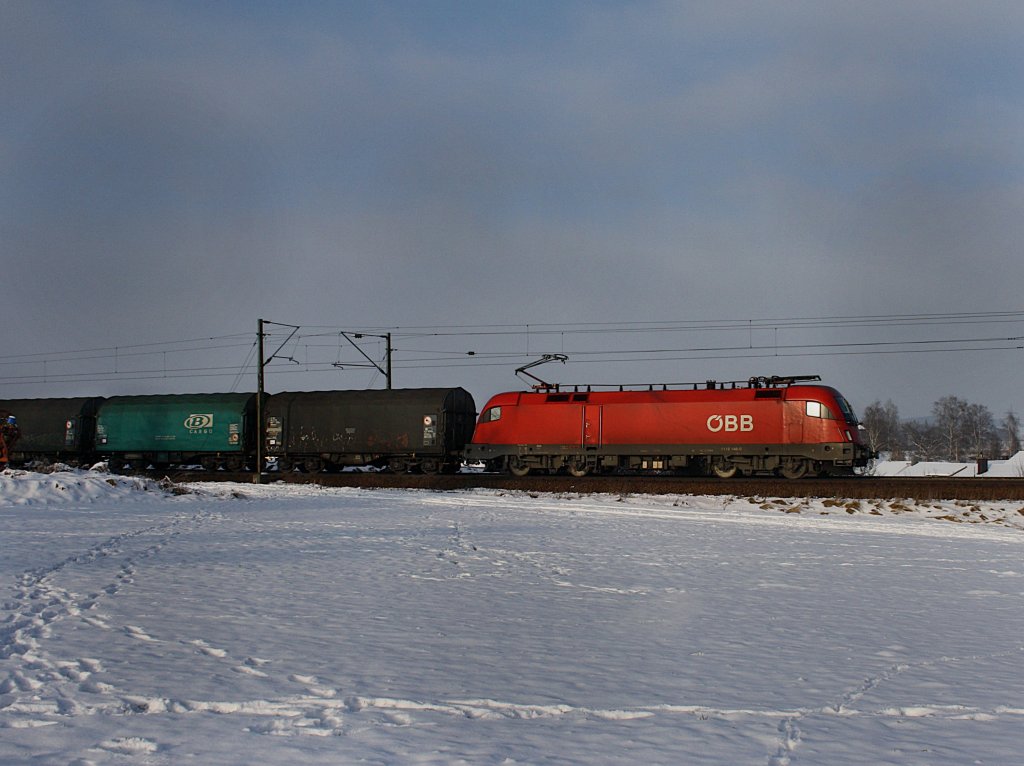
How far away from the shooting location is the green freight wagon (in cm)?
3472

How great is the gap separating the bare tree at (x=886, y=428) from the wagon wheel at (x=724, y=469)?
7314 cm

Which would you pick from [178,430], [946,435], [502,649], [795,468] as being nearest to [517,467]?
[795,468]

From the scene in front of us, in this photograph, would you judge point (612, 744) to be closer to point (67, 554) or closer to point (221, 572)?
point (221, 572)

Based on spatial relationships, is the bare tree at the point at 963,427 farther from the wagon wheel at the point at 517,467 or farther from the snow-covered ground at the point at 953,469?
the wagon wheel at the point at 517,467

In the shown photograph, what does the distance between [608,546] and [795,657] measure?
7.34 m

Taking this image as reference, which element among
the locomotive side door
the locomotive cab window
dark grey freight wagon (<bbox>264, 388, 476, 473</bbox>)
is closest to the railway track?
the locomotive side door

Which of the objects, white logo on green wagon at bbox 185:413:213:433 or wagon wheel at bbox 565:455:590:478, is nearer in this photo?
wagon wheel at bbox 565:455:590:478

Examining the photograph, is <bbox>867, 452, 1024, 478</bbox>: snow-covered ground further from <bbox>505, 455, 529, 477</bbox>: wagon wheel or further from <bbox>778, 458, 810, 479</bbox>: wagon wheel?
<bbox>505, 455, 529, 477</bbox>: wagon wheel

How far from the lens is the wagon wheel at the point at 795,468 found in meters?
28.2

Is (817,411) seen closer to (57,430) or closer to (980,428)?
(57,430)

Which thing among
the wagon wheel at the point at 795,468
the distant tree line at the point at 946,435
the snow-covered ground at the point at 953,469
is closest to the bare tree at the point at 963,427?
the distant tree line at the point at 946,435

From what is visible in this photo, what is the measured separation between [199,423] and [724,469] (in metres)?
20.9

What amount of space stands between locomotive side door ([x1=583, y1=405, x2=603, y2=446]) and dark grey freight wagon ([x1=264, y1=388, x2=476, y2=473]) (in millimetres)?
5368

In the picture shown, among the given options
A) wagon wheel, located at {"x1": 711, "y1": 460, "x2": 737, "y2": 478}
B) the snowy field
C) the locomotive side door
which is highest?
the locomotive side door
